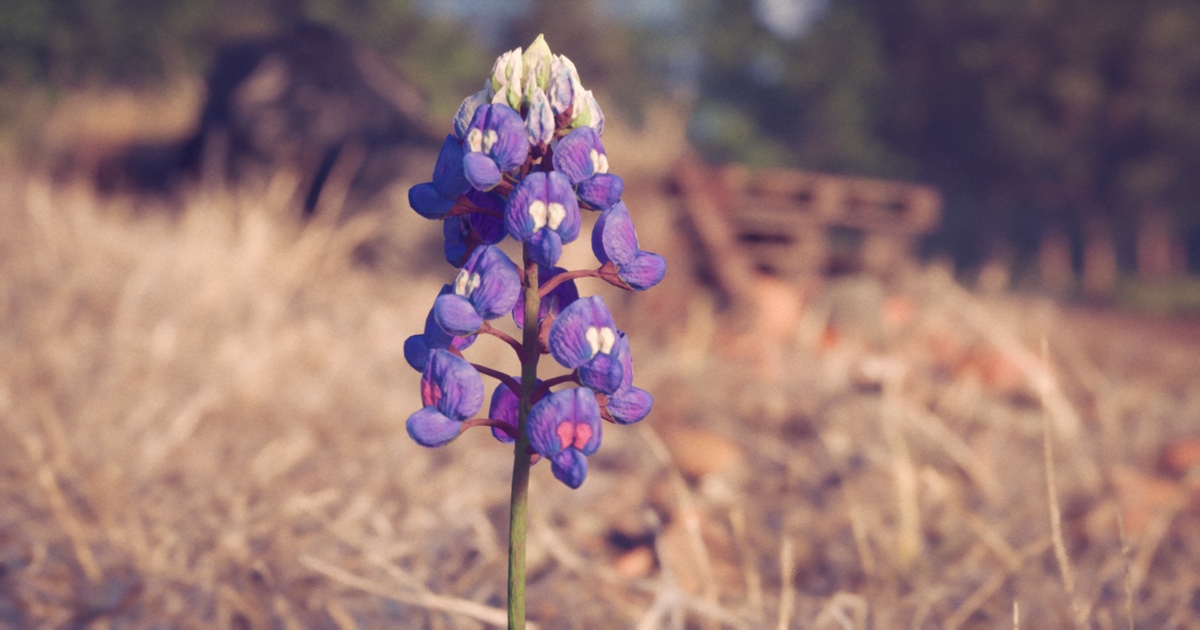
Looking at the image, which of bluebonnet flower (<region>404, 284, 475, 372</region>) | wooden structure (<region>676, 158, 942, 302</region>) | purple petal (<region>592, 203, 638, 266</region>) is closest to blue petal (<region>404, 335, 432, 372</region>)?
bluebonnet flower (<region>404, 284, 475, 372</region>)

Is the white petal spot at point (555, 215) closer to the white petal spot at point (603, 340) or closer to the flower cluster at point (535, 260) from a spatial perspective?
the flower cluster at point (535, 260)

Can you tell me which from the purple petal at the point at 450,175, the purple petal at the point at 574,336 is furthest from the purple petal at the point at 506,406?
the purple petal at the point at 450,175

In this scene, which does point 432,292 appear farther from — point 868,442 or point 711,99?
point 711,99

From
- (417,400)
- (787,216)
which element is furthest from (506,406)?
(787,216)

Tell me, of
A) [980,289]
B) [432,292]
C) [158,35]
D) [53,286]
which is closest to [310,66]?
[158,35]

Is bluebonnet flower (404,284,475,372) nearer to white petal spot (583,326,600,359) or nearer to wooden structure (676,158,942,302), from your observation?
white petal spot (583,326,600,359)
